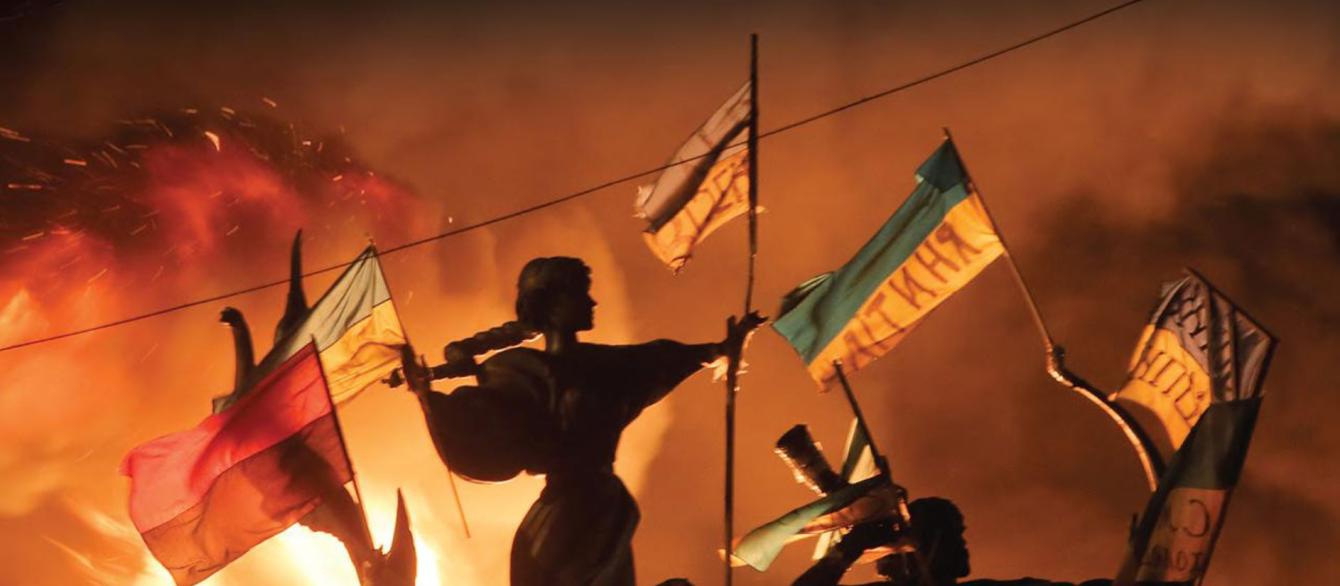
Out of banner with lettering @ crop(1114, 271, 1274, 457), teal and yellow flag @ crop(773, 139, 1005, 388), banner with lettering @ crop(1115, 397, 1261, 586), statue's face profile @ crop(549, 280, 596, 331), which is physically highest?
statue's face profile @ crop(549, 280, 596, 331)

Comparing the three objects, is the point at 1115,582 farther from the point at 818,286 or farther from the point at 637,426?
the point at 637,426

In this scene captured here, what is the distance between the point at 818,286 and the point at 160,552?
6.01 metres

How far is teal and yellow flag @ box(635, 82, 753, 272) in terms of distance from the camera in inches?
611

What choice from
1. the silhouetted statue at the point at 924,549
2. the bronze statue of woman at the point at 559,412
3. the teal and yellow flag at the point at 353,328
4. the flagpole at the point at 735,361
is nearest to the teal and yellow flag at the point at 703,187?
the flagpole at the point at 735,361

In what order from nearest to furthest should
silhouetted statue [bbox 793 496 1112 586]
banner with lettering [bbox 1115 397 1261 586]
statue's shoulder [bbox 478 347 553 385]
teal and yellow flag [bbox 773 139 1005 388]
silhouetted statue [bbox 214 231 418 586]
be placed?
banner with lettering [bbox 1115 397 1261 586], silhouetted statue [bbox 793 496 1112 586], silhouetted statue [bbox 214 231 418 586], statue's shoulder [bbox 478 347 553 385], teal and yellow flag [bbox 773 139 1005 388]

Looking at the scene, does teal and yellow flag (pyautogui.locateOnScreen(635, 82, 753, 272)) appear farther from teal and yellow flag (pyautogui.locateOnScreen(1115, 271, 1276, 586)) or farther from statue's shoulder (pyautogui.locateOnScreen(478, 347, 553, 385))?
teal and yellow flag (pyautogui.locateOnScreen(1115, 271, 1276, 586))

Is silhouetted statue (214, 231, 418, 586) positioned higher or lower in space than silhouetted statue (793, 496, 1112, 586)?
higher

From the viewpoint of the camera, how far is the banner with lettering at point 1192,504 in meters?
12.3

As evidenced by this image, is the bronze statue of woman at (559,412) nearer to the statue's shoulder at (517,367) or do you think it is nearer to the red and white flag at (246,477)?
the statue's shoulder at (517,367)

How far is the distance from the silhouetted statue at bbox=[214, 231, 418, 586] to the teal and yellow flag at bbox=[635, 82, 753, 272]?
3.24 metres

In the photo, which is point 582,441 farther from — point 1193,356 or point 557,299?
point 1193,356

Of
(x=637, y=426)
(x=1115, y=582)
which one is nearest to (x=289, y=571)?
(x=637, y=426)

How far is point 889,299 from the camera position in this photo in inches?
589

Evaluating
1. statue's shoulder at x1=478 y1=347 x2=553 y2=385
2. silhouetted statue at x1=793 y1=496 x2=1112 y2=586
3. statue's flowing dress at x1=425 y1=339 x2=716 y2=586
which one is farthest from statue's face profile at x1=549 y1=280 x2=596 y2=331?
silhouetted statue at x1=793 y1=496 x2=1112 y2=586
